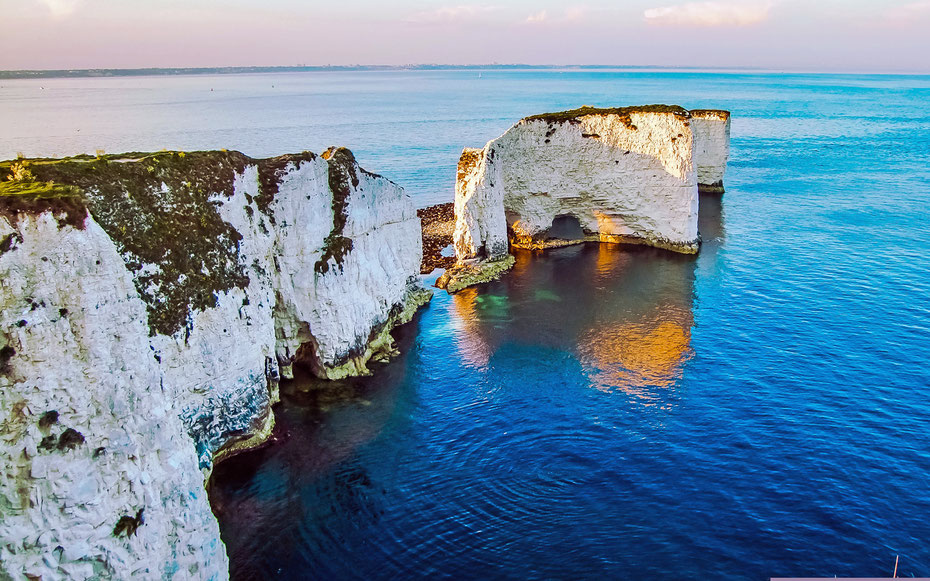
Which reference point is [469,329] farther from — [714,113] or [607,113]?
[714,113]

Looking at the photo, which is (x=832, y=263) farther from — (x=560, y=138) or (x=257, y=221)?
(x=257, y=221)

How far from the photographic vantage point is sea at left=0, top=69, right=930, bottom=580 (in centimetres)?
2348

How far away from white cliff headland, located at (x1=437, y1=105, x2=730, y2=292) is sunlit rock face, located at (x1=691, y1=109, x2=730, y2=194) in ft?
78.2

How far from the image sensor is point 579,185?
204ft

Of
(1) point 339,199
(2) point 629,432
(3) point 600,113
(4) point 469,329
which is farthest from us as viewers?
(3) point 600,113

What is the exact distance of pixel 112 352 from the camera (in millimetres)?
18578

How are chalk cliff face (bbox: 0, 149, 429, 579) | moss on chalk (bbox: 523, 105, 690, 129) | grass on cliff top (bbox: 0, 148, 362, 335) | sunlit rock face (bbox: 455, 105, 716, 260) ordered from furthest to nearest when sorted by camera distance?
moss on chalk (bbox: 523, 105, 690, 129), sunlit rock face (bbox: 455, 105, 716, 260), grass on cliff top (bbox: 0, 148, 362, 335), chalk cliff face (bbox: 0, 149, 429, 579)

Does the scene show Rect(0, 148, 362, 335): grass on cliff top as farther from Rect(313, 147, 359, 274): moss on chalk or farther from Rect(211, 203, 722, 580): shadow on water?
Rect(211, 203, 722, 580): shadow on water

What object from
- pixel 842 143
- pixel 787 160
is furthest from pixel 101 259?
pixel 842 143

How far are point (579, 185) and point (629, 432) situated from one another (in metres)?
36.0

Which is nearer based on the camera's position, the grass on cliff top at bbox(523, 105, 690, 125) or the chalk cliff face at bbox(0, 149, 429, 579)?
the chalk cliff face at bbox(0, 149, 429, 579)

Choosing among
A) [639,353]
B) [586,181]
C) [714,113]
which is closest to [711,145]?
[714,113]

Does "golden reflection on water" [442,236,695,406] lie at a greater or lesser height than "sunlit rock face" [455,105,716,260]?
lesser

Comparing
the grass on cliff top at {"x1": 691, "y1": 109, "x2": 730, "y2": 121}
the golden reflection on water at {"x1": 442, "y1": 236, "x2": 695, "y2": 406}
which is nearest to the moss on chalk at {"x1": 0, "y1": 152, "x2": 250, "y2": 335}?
the golden reflection on water at {"x1": 442, "y1": 236, "x2": 695, "y2": 406}
